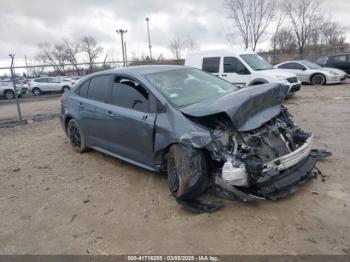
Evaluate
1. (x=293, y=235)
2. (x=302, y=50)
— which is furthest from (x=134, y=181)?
(x=302, y=50)

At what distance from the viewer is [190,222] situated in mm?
3521

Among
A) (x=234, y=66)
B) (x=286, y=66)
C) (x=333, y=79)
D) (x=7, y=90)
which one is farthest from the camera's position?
(x=7, y=90)

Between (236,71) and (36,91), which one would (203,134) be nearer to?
(236,71)

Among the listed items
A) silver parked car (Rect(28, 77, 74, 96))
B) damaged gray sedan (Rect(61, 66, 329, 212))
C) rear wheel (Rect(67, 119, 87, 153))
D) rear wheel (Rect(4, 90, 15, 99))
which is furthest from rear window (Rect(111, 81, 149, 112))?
silver parked car (Rect(28, 77, 74, 96))

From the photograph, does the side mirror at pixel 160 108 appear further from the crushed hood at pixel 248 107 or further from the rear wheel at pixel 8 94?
the rear wheel at pixel 8 94

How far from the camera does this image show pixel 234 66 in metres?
11.4

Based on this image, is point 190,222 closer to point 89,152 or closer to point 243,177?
point 243,177

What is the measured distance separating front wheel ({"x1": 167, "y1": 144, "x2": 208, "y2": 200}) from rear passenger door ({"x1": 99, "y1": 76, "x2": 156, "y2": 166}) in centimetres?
58

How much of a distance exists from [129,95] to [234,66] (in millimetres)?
7416

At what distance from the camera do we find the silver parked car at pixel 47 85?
2488 cm

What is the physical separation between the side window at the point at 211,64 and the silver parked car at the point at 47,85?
1587 centimetres

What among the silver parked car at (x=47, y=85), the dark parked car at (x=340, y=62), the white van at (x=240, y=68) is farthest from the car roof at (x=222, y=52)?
the silver parked car at (x=47, y=85)

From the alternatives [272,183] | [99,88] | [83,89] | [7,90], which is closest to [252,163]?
[272,183]

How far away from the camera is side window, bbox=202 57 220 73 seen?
38.2ft
